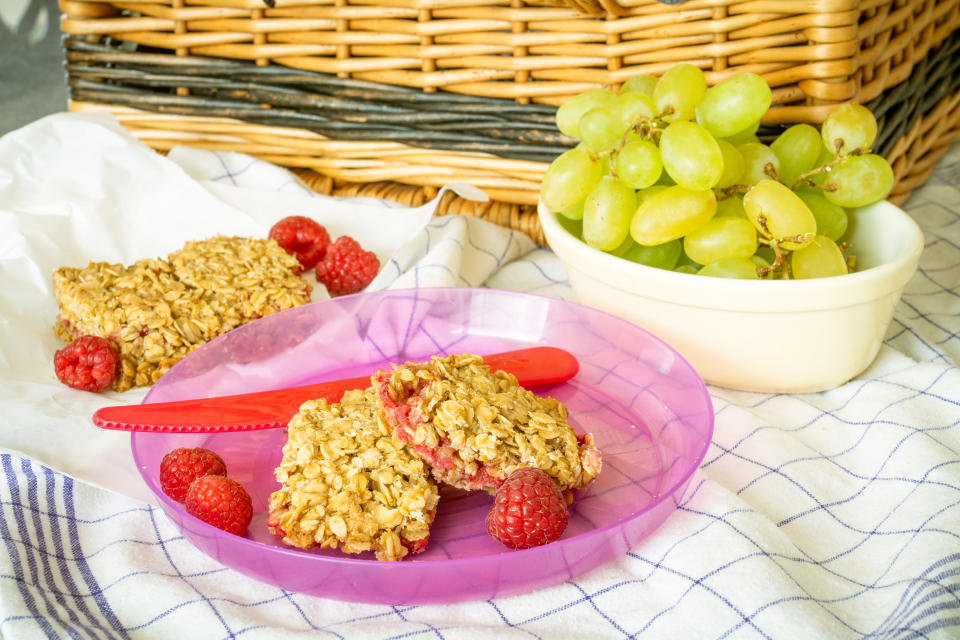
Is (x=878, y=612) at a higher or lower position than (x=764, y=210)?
lower

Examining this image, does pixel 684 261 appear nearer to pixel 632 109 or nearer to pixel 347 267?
pixel 632 109

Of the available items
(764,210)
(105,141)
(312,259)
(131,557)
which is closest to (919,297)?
(764,210)

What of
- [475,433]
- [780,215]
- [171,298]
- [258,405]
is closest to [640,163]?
[780,215]

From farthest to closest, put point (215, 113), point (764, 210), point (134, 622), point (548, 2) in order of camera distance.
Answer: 1. point (215, 113)
2. point (548, 2)
3. point (764, 210)
4. point (134, 622)

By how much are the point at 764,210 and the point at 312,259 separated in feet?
2.13

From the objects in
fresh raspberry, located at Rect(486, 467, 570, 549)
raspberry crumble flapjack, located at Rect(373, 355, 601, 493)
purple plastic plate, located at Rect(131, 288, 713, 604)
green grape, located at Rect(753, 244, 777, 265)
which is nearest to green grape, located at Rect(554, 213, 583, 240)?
purple plastic plate, located at Rect(131, 288, 713, 604)

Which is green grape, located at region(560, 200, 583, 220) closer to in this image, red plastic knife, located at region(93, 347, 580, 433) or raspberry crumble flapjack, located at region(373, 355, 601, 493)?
red plastic knife, located at region(93, 347, 580, 433)

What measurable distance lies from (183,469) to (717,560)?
0.47m

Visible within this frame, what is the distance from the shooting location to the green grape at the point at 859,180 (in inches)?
39.5

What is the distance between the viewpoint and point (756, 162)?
102 cm

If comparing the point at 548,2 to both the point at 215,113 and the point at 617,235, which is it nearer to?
the point at 617,235

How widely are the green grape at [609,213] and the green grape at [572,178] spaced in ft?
0.05

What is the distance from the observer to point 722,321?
93cm

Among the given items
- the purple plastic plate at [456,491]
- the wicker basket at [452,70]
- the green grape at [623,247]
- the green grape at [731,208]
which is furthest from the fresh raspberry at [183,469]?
the wicker basket at [452,70]
